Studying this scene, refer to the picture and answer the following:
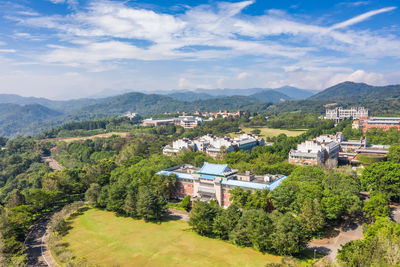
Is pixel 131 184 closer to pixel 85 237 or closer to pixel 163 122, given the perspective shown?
pixel 85 237

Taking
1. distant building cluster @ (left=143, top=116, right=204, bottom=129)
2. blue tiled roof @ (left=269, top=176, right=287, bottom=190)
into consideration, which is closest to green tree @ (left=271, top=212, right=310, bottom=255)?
blue tiled roof @ (left=269, top=176, right=287, bottom=190)

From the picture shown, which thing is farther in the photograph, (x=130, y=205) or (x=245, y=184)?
(x=245, y=184)

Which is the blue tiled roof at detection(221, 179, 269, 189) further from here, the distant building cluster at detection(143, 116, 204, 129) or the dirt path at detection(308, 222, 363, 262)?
the distant building cluster at detection(143, 116, 204, 129)

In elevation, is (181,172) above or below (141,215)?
above

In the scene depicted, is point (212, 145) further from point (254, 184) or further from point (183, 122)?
point (183, 122)

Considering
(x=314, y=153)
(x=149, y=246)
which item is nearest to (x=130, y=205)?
(x=149, y=246)

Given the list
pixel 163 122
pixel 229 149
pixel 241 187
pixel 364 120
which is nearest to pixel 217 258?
pixel 241 187
